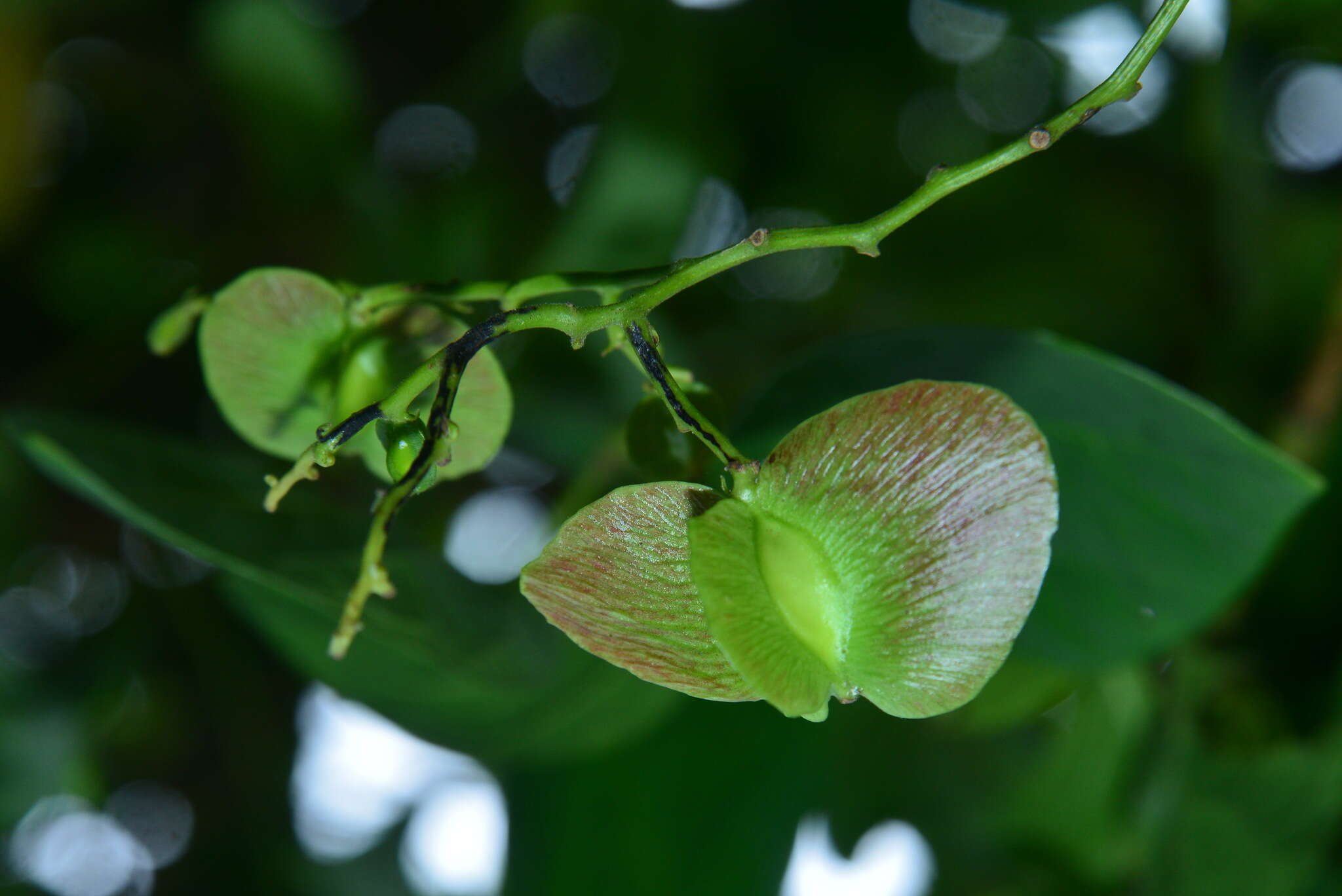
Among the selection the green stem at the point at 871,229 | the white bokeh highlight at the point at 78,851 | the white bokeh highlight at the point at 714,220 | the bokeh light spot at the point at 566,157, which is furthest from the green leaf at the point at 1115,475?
the white bokeh highlight at the point at 78,851

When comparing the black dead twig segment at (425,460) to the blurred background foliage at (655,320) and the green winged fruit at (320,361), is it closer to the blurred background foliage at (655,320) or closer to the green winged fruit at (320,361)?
the green winged fruit at (320,361)

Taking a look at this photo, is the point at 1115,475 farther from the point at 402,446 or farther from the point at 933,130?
the point at 933,130

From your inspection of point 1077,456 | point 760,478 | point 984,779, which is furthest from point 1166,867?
point 760,478

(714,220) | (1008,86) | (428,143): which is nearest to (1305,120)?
(1008,86)

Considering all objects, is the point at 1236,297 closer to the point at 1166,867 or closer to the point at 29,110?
the point at 1166,867

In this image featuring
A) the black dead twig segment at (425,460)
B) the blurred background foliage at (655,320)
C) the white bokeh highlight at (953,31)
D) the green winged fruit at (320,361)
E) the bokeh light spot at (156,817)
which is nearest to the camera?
the black dead twig segment at (425,460)

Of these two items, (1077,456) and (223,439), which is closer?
(1077,456)
